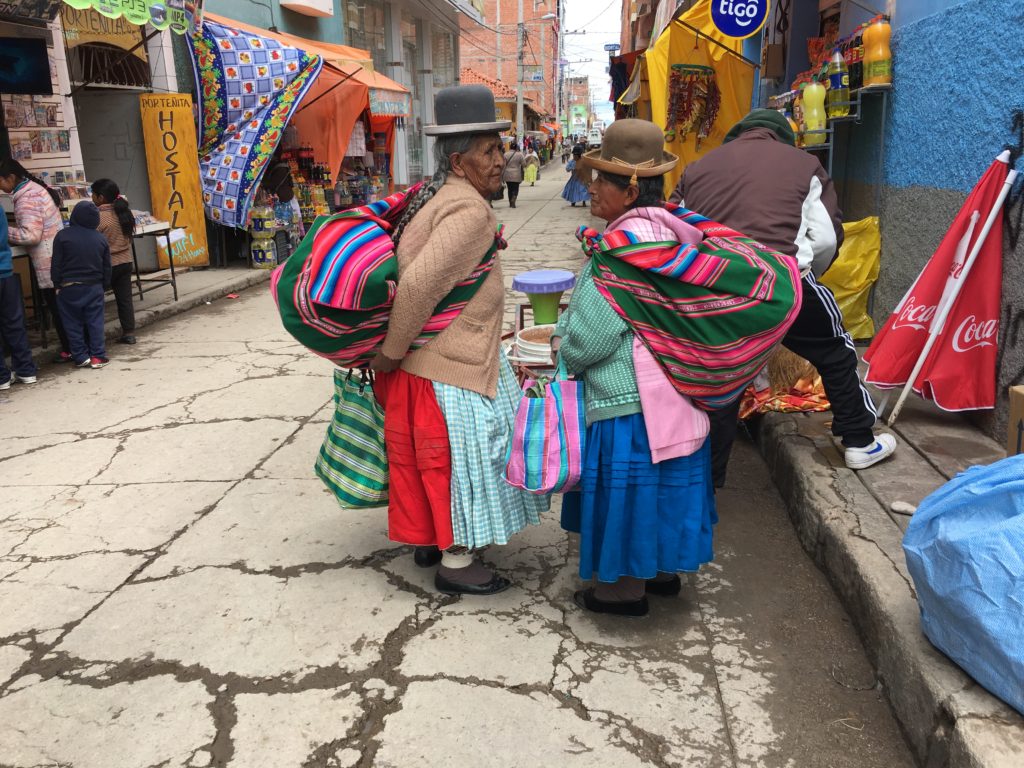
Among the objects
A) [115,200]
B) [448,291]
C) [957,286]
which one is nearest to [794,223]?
[957,286]

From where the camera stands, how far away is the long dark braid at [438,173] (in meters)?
2.74

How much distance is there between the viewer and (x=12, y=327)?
6.11 m

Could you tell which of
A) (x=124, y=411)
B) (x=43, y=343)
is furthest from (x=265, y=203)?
(x=124, y=411)

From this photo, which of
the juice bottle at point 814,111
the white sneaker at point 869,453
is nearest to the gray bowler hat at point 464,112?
the white sneaker at point 869,453

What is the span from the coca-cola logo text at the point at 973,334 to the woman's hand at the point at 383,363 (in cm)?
287

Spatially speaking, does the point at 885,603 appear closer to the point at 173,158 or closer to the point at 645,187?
the point at 645,187

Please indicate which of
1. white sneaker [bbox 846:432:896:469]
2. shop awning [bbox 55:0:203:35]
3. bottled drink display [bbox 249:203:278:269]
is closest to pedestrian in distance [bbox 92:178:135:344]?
shop awning [bbox 55:0:203:35]

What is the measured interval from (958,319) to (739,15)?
3642 mm

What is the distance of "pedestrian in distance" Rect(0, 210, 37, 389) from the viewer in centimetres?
592

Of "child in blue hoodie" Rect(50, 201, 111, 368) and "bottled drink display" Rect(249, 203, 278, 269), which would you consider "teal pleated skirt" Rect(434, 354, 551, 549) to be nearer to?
"child in blue hoodie" Rect(50, 201, 111, 368)

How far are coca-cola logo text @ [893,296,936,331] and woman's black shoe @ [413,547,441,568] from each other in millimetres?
2650

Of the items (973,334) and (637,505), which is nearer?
(637,505)

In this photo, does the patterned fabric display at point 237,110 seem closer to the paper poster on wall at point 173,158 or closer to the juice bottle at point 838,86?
the paper poster on wall at point 173,158

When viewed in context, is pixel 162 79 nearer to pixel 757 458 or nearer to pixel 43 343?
pixel 43 343
